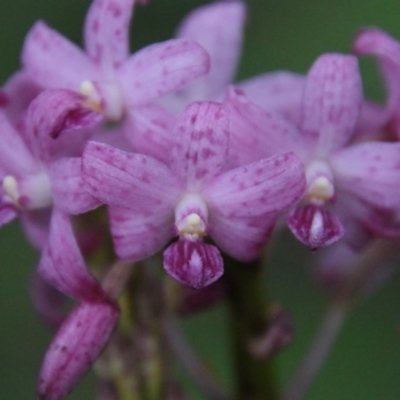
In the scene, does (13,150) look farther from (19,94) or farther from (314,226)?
(314,226)

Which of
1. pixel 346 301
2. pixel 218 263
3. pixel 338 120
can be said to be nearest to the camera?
pixel 218 263

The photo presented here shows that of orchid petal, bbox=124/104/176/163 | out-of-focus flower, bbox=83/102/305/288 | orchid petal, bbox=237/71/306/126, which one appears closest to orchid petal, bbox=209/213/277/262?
out-of-focus flower, bbox=83/102/305/288

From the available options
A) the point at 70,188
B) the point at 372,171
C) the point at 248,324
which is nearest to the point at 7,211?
the point at 70,188

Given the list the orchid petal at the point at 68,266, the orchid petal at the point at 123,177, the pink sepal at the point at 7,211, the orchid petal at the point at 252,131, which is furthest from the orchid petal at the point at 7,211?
the orchid petal at the point at 252,131

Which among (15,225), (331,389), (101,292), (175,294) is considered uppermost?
(101,292)

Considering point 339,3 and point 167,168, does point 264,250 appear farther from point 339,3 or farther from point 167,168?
point 339,3


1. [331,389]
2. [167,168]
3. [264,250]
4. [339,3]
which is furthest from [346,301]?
[339,3]

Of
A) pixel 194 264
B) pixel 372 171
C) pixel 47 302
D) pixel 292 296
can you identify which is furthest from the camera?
pixel 292 296
